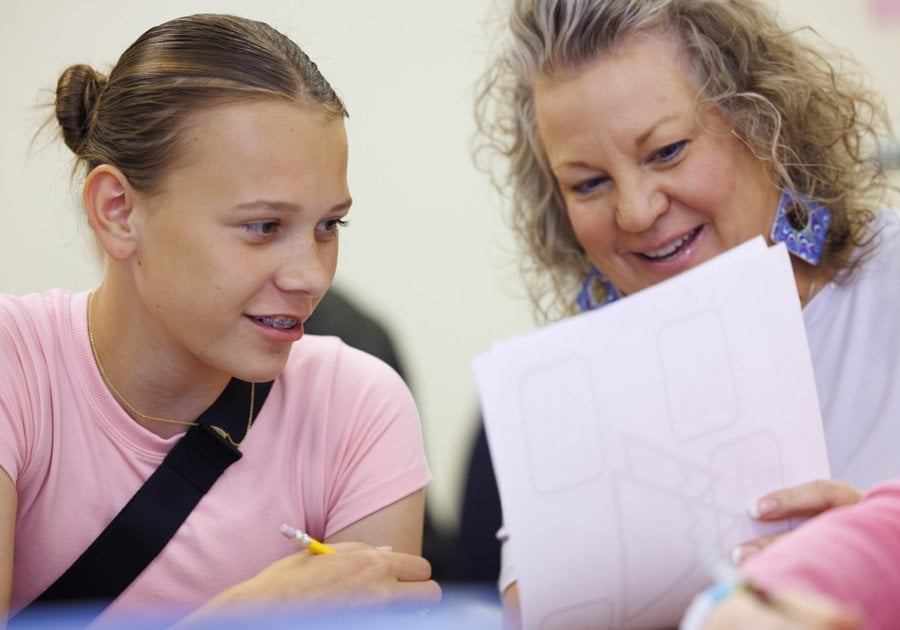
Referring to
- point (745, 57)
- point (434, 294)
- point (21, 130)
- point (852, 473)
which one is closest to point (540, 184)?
point (745, 57)

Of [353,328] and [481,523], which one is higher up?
[353,328]

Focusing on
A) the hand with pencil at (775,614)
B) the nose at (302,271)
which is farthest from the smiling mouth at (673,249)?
the hand with pencil at (775,614)

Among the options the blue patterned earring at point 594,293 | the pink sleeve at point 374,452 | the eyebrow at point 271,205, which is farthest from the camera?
the blue patterned earring at point 594,293

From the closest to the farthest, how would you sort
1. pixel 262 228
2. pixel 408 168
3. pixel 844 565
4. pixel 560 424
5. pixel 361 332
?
pixel 844 565 < pixel 560 424 < pixel 262 228 < pixel 361 332 < pixel 408 168

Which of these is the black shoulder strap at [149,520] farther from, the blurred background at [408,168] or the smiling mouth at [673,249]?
the blurred background at [408,168]

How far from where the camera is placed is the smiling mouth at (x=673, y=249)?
132cm

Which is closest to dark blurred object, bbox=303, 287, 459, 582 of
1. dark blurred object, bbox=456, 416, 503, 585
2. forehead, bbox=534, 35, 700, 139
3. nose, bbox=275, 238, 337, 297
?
dark blurred object, bbox=456, 416, 503, 585

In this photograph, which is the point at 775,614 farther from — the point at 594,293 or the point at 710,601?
the point at 594,293

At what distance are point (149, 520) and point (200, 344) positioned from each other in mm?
180

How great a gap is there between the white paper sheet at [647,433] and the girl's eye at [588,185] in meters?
0.49

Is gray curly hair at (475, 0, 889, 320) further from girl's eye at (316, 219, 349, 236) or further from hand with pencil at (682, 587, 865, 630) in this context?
hand with pencil at (682, 587, 865, 630)

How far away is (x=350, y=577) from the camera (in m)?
0.97

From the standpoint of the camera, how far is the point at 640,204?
1.26m

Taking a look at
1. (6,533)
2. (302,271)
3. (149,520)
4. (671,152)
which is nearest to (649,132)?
(671,152)
